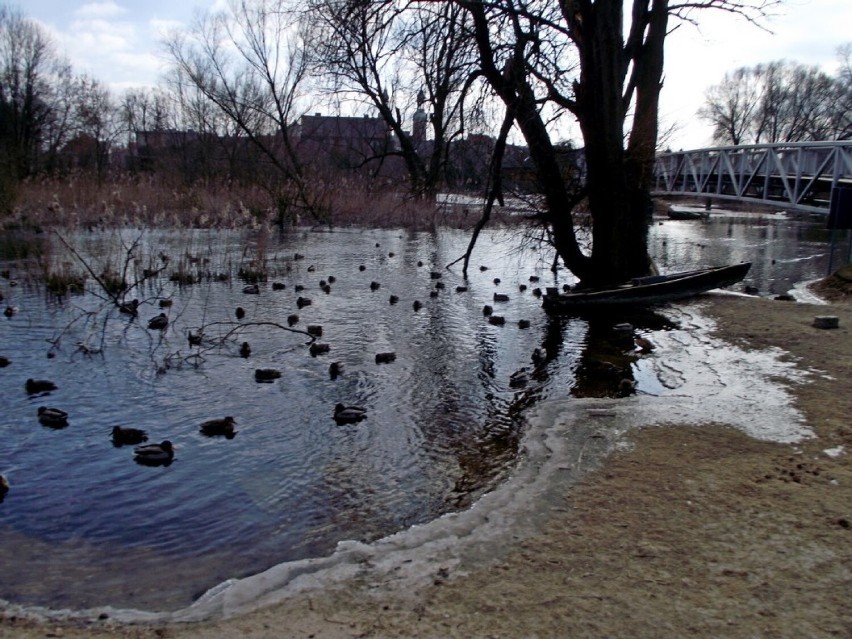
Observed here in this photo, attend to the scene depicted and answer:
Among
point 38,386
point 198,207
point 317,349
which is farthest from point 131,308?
point 198,207

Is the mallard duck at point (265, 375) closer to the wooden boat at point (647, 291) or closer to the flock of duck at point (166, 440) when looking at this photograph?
→ the flock of duck at point (166, 440)

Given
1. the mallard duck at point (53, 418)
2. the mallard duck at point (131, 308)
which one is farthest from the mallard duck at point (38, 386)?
the mallard duck at point (131, 308)

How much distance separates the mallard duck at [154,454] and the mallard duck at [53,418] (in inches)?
41.3

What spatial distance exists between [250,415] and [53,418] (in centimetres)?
169

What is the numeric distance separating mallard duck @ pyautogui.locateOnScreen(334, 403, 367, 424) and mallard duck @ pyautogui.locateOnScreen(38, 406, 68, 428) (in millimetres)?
2390

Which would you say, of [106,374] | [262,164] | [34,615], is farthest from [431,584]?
[262,164]

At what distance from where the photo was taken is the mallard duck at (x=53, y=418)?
21.5 ft

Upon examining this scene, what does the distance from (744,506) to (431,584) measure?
2.12 metres

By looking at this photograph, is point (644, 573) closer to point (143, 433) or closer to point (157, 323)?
point (143, 433)

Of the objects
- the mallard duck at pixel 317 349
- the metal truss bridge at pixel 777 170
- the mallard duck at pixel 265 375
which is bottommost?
the mallard duck at pixel 265 375

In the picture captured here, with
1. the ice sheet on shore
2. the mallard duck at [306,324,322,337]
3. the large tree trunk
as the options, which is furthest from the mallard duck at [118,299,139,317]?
the large tree trunk

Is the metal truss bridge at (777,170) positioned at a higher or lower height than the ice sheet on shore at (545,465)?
higher

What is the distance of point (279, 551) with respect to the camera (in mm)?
4531

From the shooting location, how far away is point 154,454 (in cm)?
591
